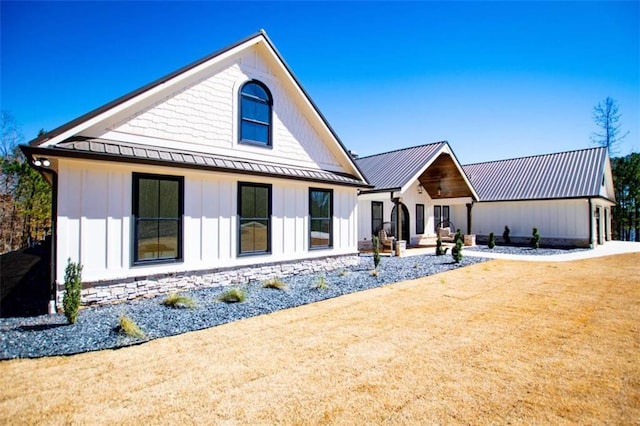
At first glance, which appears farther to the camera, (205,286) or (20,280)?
(20,280)

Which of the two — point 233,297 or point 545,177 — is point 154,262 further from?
point 545,177

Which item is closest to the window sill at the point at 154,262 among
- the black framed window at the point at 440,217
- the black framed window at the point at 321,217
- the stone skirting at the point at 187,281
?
the stone skirting at the point at 187,281

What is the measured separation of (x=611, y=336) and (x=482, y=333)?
199 cm

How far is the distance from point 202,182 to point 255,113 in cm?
285

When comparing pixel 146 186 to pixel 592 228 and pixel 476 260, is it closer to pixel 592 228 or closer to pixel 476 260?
pixel 476 260

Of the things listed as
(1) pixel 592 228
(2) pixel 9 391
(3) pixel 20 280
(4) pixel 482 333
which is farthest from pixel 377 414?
(1) pixel 592 228

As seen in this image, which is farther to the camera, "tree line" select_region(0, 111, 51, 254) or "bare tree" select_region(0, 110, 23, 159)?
"bare tree" select_region(0, 110, 23, 159)

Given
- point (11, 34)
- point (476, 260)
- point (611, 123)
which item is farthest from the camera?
point (611, 123)

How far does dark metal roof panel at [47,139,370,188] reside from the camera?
6.23m

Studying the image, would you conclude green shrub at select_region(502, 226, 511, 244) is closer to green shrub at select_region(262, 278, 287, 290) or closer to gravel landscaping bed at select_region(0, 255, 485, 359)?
gravel landscaping bed at select_region(0, 255, 485, 359)

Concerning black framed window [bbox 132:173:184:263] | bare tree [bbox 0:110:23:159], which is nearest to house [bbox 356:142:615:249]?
black framed window [bbox 132:173:184:263]

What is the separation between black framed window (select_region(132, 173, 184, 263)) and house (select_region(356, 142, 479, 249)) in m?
9.88

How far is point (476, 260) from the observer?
1361 centimetres

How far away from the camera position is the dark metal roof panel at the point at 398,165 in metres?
15.2
